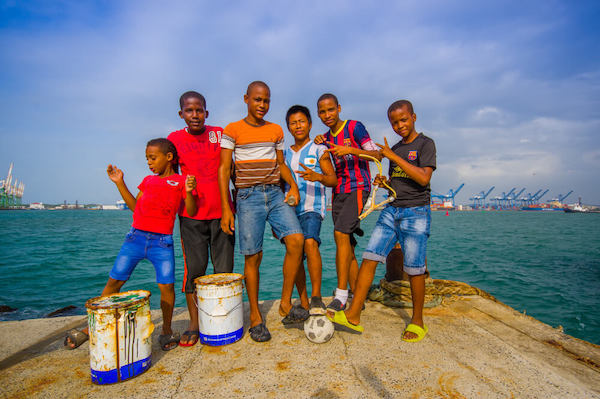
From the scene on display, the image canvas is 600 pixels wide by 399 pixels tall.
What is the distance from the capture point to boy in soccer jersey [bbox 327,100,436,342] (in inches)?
129

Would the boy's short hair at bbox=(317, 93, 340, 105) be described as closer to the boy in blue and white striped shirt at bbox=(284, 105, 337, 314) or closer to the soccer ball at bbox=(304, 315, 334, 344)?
the boy in blue and white striped shirt at bbox=(284, 105, 337, 314)

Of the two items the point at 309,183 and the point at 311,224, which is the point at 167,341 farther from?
the point at 309,183

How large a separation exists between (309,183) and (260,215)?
823 millimetres

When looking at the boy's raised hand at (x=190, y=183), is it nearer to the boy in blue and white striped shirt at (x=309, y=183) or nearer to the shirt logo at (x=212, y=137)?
the shirt logo at (x=212, y=137)

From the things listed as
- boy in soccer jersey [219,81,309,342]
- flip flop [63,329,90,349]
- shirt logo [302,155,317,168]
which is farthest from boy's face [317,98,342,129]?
flip flop [63,329,90,349]

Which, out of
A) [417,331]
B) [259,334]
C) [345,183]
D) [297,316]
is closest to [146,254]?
[259,334]

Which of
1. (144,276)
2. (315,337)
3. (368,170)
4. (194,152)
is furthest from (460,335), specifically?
(144,276)

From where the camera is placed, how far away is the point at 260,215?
350 cm

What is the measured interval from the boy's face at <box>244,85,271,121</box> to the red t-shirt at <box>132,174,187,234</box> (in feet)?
3.66

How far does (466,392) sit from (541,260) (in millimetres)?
20380

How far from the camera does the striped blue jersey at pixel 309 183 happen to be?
12.8ft

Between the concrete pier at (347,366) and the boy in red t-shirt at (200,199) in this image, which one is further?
the boy in red t-shirt at (200,199)

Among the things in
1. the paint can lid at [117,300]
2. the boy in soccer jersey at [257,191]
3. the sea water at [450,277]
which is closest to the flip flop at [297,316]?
the boy in soccer jersey at [257,191]

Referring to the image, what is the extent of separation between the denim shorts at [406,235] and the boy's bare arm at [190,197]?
6.45 ft
